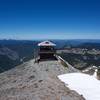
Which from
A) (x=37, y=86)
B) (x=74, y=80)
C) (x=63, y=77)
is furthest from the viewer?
(x=63, y=77)

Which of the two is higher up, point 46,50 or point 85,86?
point 46,50

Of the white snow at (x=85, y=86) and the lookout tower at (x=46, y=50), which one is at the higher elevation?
the lookout tower at (x=46, y=50)

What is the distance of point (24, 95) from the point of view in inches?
565

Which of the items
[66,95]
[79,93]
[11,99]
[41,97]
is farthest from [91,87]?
[11,99]

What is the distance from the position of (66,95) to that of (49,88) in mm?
1680

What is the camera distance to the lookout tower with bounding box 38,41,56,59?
31.5 meters

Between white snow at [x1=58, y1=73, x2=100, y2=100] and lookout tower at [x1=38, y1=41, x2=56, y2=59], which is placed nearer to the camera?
white snow at [x1=58, y1=73, x2=100, y2=100]

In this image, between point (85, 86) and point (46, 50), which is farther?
point (46, 50)

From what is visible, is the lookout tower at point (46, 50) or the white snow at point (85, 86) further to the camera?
the lookout tower at point (46, 50)

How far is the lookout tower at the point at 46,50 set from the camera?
103 ft

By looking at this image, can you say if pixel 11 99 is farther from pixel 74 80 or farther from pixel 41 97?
pixel 74 80

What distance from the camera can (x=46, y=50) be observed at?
3188 centimetres

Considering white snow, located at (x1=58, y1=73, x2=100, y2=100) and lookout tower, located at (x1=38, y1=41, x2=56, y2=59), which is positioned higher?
lookout tower, located at (x1=38, y1=41, x2=56, y2=59)

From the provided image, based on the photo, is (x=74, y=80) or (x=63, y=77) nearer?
(x=74, y=80)
